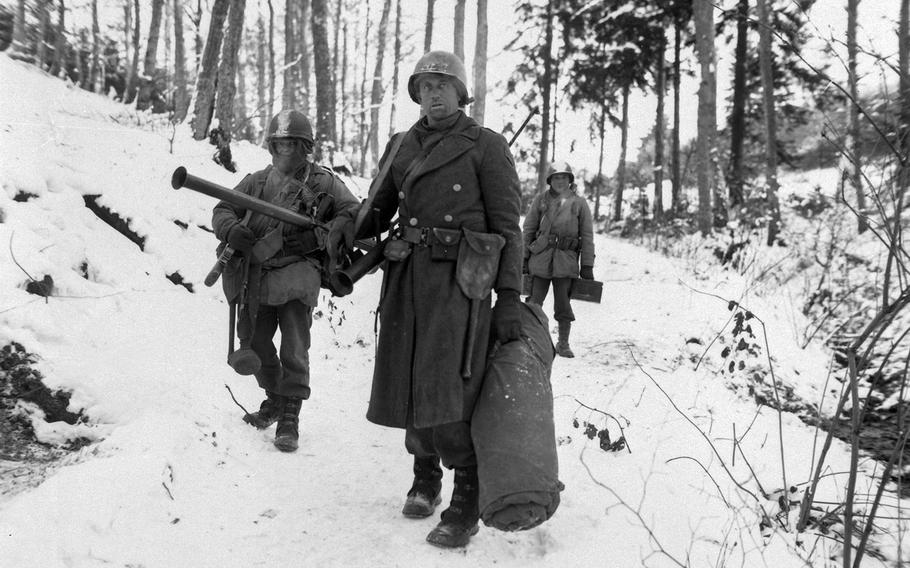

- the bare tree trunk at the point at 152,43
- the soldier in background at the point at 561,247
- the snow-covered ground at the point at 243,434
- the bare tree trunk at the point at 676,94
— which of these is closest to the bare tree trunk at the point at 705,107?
the bare tree trunk at the point at 676,94

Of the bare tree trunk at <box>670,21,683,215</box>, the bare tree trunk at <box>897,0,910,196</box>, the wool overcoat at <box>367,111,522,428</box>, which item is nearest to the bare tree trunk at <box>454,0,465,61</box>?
the bare tree trunk at <box>670,21,683,215</box>

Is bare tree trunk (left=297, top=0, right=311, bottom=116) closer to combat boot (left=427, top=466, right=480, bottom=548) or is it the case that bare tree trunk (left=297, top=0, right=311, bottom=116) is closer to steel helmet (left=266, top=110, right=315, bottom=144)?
steel helmet (left=266, top=110, right=315, bottom=144)

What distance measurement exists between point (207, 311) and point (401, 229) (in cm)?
332

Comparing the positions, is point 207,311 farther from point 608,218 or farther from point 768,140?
point 608,218

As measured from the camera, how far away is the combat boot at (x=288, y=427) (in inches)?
152

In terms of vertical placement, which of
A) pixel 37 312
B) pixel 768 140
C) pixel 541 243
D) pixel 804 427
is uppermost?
pixel 768 140

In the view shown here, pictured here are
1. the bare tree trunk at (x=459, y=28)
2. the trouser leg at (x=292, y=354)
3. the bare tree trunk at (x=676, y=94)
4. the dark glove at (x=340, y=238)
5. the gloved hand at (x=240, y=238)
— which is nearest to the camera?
the dark glove at (x=340, y=238)

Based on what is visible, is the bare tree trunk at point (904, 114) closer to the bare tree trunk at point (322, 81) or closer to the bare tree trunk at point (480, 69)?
the bare tree trunk at point (322, 81)

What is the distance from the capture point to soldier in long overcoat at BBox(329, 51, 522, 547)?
277 centimetres

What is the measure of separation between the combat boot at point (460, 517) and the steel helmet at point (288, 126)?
99.9 inches

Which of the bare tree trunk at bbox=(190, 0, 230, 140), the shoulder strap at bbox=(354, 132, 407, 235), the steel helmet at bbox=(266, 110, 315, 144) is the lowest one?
the shoulder strap at bbox=(354, 132, 407, 235)

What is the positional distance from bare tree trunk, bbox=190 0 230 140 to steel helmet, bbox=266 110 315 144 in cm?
635

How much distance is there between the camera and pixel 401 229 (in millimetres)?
3029

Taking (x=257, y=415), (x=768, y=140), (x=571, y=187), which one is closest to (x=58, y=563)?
(x=257, y=415)
